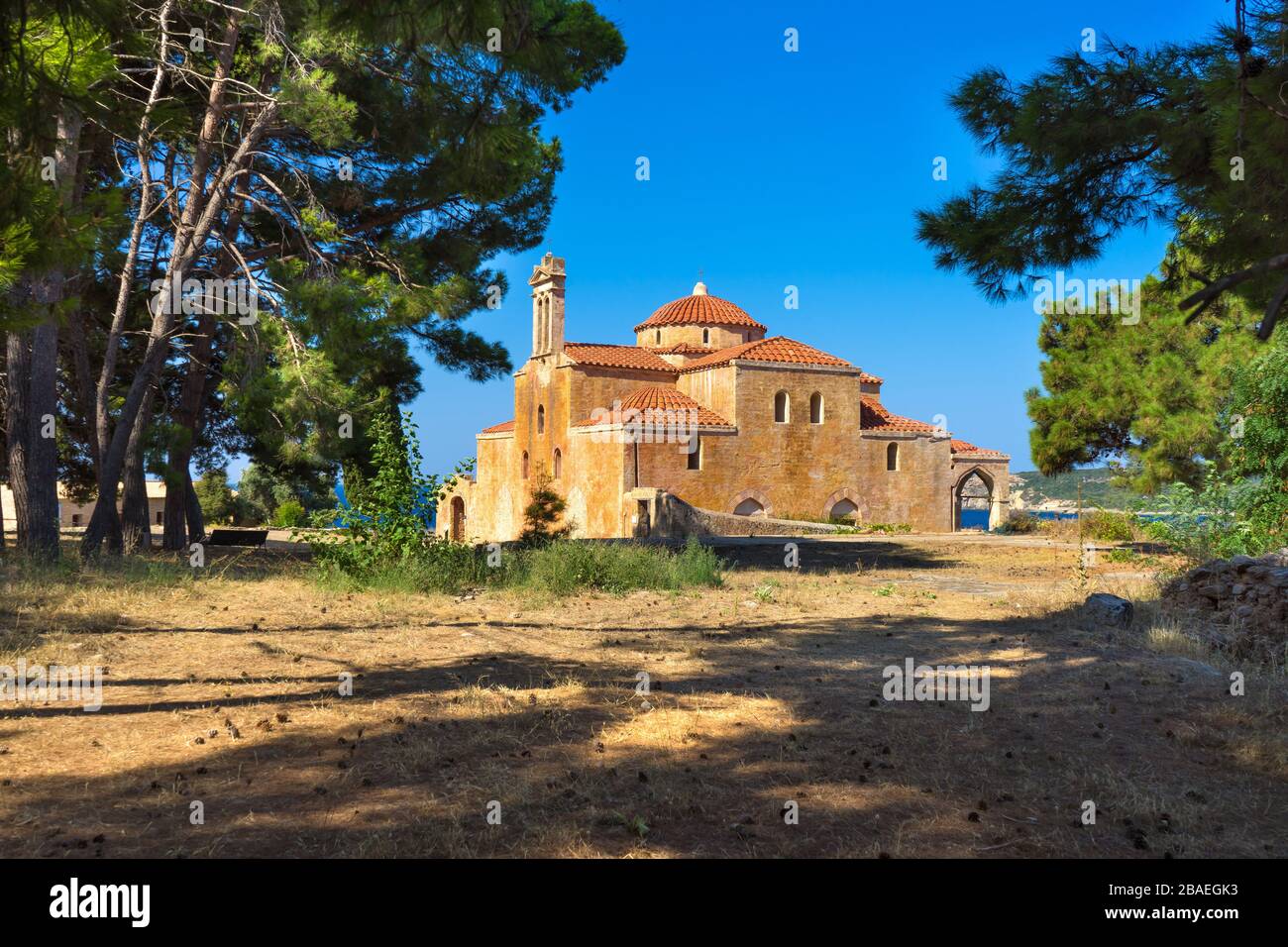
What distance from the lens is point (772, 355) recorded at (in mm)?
30312

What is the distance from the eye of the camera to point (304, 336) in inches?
544

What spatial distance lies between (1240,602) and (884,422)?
25.0 m

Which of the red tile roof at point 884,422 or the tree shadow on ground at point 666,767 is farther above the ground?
the red tile roof at point 884,422

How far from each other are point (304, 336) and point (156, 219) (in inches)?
225

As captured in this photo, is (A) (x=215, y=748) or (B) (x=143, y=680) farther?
(B) (x=143, y=680)

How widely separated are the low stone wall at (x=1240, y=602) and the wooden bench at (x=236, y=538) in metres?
17.7

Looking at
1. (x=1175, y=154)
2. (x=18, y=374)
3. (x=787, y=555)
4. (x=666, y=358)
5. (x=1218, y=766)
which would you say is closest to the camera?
(x=1218, y=766)

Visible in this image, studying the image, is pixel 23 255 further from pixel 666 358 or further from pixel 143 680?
pixel 666 358

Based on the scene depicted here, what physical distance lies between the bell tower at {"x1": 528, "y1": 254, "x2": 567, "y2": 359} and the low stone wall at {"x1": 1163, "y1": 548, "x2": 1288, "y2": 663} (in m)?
24.5

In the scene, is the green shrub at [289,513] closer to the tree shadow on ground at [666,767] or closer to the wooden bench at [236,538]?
the wooden bench at [236,538]

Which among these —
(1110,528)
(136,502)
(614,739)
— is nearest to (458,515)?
(136,502)

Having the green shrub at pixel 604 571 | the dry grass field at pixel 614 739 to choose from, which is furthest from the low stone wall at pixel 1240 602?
the green shrub at pixel 604 571

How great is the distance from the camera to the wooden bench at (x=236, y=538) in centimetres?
1962

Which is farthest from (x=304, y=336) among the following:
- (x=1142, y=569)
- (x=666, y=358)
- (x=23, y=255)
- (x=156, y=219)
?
(x=666, y=358)
